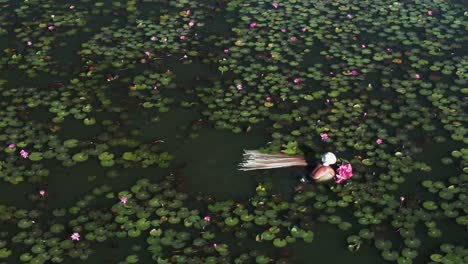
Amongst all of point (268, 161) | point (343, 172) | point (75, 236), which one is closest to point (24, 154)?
point (75, 236)

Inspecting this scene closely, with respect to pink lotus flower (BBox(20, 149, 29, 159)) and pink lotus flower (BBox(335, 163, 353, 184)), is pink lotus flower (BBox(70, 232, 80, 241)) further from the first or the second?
pink lotus flower (BBox(335, 163, 353, 184))

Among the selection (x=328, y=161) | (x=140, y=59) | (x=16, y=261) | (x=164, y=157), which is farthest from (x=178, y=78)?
(x=16, y=261)

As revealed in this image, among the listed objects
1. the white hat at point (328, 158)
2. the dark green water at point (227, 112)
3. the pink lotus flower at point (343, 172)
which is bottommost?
→ the dark green water at point (227, 112)

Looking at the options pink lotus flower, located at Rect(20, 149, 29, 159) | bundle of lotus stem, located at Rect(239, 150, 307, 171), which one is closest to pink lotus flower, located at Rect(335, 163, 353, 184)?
bundle of lotus stem, located at Rect(239, 150, 307, 171)

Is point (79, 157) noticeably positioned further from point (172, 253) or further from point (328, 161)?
point (328, 161)

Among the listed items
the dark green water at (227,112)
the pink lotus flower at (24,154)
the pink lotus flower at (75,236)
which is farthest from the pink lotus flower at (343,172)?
the pink lotus flower at (24,154)

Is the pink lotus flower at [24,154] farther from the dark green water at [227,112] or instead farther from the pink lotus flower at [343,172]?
the pink lotus flower at [343,172]

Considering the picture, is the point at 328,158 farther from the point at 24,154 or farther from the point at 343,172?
the point at 24,154
